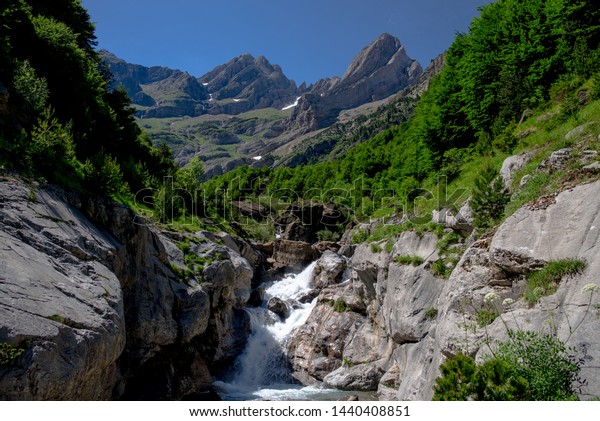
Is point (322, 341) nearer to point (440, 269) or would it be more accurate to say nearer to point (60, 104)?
point (440, 269)

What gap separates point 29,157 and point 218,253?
1315cm

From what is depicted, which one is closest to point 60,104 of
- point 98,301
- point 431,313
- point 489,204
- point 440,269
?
point 98,301

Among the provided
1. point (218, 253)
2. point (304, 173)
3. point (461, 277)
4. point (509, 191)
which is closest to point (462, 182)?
point (509, 191)

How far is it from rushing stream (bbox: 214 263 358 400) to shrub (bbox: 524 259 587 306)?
16.3 m

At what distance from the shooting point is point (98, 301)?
13141 mm

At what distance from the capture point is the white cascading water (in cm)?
2731

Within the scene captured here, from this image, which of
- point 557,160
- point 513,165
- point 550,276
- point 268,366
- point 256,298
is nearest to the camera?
point 550,276

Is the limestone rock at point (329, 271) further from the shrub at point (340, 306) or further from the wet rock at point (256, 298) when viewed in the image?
the shrub at point (340, 306)

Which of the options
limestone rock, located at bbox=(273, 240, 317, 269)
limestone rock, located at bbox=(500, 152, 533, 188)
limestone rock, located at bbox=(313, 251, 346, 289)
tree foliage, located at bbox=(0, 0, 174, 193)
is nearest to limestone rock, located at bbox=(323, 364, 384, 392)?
limestone rock, located at bbox=(313, 251, 346, 289)

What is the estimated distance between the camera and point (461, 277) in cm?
1191

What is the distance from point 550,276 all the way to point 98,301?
13.4m

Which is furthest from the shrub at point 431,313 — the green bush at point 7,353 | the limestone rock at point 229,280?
the green bush at point 7,353

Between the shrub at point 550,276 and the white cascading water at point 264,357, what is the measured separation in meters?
20.4
